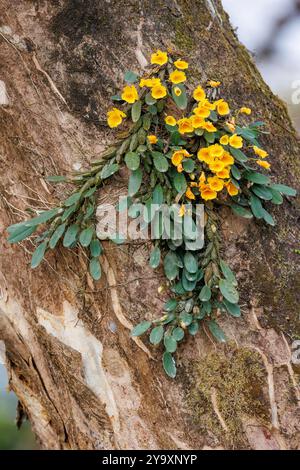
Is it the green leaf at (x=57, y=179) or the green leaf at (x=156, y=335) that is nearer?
the green leaf at (x=156, y=335)

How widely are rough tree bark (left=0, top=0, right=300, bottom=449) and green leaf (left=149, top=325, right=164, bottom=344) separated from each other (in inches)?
2.2

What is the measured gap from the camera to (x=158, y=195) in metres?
1.78

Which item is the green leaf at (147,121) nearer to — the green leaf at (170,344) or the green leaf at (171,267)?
the green leaf at (171,267)

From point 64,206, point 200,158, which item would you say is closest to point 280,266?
point 200,158

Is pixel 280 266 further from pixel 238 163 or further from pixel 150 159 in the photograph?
pixel 150 159

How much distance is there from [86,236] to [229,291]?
0.52 m

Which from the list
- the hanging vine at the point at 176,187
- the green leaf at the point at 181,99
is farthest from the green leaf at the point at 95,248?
the green leaf at the point at 181,99

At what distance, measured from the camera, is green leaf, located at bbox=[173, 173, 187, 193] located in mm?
1771

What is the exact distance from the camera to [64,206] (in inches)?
72.9

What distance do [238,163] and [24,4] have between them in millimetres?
962

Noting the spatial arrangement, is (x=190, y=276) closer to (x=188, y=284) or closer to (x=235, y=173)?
(x=188, y=284)

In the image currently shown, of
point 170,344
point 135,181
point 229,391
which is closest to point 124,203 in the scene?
point 135,181

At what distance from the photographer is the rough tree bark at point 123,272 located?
1811mm

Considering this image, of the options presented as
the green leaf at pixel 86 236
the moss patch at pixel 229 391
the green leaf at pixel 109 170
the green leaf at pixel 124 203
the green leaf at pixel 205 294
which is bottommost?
the moss patch at pixel 229 391
